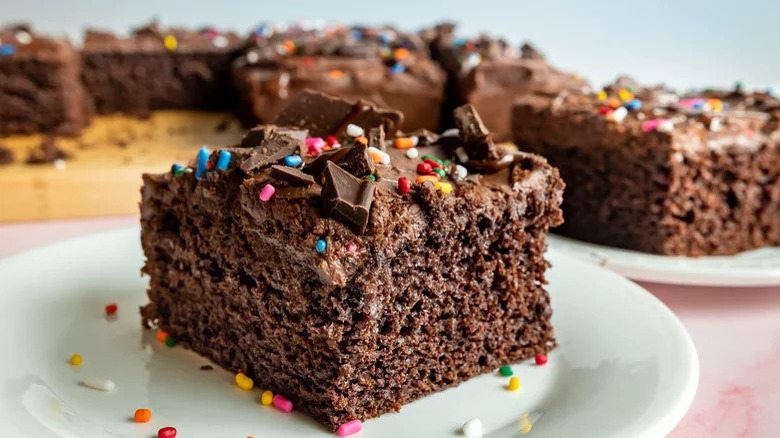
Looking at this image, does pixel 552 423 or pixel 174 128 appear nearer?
pixel 552 423

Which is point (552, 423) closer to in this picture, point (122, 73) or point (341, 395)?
point (341, 395)

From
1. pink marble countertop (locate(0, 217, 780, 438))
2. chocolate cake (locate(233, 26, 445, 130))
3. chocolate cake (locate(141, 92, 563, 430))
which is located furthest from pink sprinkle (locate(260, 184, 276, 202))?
chocolate cake (locate(233, 26, 445, 130))

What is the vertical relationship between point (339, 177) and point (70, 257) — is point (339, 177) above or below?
above

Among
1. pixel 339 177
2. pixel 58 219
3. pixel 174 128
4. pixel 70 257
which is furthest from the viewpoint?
pixel 174 128

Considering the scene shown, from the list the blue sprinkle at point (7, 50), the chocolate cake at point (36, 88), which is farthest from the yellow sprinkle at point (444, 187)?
the blue sprinkle at point (7, 50)

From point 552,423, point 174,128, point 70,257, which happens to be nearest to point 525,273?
point 552,423

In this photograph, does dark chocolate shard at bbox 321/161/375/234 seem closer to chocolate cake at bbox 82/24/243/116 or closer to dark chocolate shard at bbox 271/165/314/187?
dark chocolate shard at bbox 271/165/314/187

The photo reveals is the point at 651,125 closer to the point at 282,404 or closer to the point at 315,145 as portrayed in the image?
the point at 315,145

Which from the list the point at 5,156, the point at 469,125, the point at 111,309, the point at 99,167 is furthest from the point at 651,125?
the point at 5,156
